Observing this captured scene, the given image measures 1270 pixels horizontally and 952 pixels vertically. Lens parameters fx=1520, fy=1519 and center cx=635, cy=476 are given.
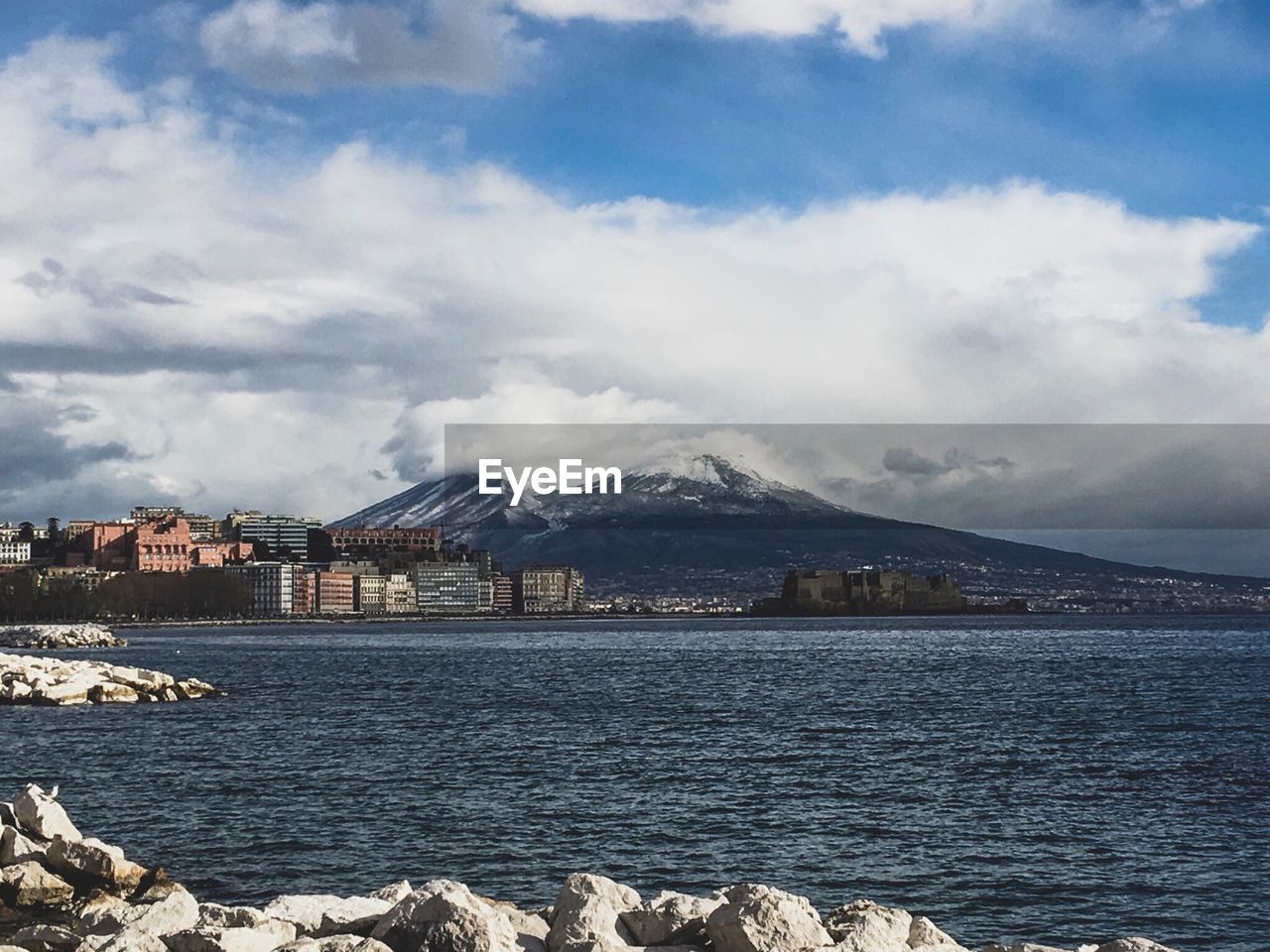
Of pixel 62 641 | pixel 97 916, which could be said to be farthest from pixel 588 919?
pixel 62 641

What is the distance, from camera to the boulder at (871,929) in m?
12.0

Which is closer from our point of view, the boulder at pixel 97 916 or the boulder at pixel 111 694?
the boulder at pixel 97 916

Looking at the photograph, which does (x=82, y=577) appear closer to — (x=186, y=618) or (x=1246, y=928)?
(x=186, y=618)

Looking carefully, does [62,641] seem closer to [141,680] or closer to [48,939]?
[141,680]

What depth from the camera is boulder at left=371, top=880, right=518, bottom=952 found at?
1145cm

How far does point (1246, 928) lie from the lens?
642 inches

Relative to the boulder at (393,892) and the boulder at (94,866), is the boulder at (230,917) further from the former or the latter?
the boulder at (94,866)

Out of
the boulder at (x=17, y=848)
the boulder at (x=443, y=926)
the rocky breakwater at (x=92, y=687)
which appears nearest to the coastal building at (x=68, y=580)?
the rocky breakwater at (x=92, y=687)

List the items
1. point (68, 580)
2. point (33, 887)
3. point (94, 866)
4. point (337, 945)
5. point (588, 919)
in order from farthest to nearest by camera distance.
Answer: point (68, 580), point (94, 866), point (33, 887), point (588, 919), point (337, 945)

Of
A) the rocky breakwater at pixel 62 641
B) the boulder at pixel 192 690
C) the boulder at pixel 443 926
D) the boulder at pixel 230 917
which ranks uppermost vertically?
the boulder at pixel 443 926

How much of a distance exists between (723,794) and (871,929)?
13.5 metres

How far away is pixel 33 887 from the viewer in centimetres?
1683

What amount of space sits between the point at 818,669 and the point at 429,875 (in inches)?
2097

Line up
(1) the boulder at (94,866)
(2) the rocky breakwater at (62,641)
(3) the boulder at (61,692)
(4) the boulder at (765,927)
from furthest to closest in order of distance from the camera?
(2) the rocky breakwater at (62,641)
(3) the boulder at (61,692)
(1) the boulder at (94,866)
(4) the boulder at (765,927)
